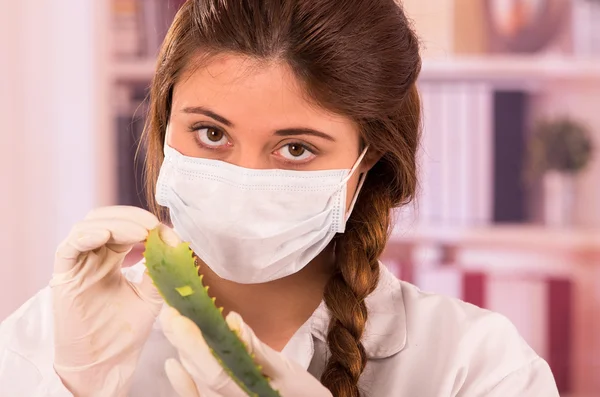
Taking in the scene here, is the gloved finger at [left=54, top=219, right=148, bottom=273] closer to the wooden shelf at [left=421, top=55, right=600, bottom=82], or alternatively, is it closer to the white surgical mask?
the white surgical mask

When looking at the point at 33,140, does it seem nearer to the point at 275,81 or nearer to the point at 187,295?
the point at 275,81

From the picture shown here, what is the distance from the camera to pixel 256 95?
39.2 inches

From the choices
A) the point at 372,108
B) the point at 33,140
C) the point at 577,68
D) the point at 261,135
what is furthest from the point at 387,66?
the point at 33,140

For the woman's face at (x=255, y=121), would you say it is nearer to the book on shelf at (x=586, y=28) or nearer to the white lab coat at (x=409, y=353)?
the white lab coat at (x=409, y=353)

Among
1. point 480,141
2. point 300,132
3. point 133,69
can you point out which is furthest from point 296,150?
point 133,69

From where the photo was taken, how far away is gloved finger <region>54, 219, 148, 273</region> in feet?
3.03

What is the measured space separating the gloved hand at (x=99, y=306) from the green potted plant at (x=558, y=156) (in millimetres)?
1356

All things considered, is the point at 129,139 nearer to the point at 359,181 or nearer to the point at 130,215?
the point at 359,181

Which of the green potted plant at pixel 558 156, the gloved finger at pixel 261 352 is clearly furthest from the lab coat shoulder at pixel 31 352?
the green potted plant at pixel 558 156

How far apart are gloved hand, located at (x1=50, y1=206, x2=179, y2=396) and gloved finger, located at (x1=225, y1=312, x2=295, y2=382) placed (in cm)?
16

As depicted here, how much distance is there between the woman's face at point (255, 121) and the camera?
100 centimetres

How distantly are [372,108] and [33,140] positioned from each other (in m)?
1.52

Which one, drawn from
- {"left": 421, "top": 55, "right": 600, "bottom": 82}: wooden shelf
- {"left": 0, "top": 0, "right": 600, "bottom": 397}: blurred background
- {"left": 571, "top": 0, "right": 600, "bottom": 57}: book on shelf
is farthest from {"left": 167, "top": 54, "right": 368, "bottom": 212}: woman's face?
{"left": 571, "top": 0, "right": 600, "bottom": 57}: book on shelf

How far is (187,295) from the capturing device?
31.8 inches
